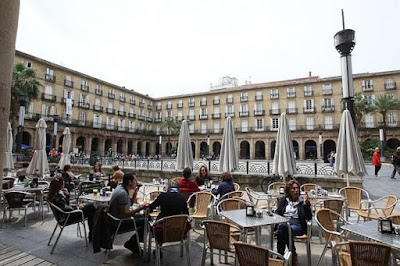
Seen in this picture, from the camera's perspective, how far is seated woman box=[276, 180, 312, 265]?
11.2 ft

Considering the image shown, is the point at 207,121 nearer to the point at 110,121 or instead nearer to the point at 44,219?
the point at 110,121

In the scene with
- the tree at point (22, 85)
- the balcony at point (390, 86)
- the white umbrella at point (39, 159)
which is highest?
the balcony at point (390, 86)

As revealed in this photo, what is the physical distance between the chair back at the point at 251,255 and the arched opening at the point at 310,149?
122 feet

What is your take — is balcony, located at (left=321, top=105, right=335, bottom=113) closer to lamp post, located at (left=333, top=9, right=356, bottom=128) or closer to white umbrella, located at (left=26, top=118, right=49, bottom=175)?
lamp post, located at (left=333, top=9, right=356, bottom=128)

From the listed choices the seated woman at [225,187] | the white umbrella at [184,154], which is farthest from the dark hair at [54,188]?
the white umbrella at [184,154]

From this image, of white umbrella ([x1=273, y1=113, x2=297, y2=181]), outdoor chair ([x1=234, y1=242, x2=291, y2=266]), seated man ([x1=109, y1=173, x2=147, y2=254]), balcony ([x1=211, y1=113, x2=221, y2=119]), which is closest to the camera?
outdoor chair ([x1=234, y1=242, x2=291, y2=266])

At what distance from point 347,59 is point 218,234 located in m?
6.69

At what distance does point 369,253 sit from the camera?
2178 millimetres

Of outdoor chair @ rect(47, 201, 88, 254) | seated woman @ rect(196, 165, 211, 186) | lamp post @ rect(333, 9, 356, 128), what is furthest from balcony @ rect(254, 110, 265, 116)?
outdoor chair @ rect(47, 201, 88, 254)

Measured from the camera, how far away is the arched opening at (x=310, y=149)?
3550 cm

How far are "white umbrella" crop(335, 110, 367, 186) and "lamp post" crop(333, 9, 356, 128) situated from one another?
383 millimetres

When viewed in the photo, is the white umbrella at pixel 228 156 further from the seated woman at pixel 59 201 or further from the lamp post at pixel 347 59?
the seated woman at pixel 59 201

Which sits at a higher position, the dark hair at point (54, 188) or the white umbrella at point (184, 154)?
the white umbrella at point (184, 154)

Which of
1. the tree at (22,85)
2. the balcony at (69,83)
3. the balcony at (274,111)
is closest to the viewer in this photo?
the tree at (22,85)
